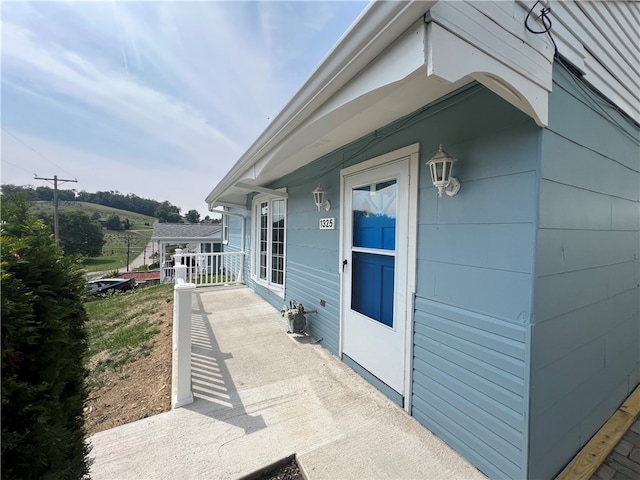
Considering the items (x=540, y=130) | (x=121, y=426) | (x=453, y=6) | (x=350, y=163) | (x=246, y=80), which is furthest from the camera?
(x=246, y=80)

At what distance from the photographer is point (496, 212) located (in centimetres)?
164

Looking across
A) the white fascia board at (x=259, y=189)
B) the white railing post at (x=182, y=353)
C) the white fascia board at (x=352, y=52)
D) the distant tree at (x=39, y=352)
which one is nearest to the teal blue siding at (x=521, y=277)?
the white fascia board at (x=352, y=52)

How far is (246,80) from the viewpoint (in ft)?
13.7

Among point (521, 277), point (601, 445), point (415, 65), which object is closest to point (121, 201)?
point (415, 65)

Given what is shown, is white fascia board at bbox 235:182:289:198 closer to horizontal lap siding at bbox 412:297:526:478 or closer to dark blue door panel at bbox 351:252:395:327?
dark blue door panel at bbox 351:252:395:327

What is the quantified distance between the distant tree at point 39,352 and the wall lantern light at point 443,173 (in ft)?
7.06

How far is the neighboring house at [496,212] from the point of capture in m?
1.36

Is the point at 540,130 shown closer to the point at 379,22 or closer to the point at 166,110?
the point at 379,22

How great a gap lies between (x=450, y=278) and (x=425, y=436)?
1.21 metres

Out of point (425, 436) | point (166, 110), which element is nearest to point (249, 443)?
point (425, 436)

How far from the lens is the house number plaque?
11.1 feet

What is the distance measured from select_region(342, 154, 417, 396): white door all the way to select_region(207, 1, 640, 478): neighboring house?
19 mm

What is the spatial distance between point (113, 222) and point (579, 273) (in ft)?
112

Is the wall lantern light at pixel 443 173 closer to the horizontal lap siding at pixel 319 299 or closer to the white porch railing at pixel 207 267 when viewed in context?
the horizontal lap siding at pixel 319 299
